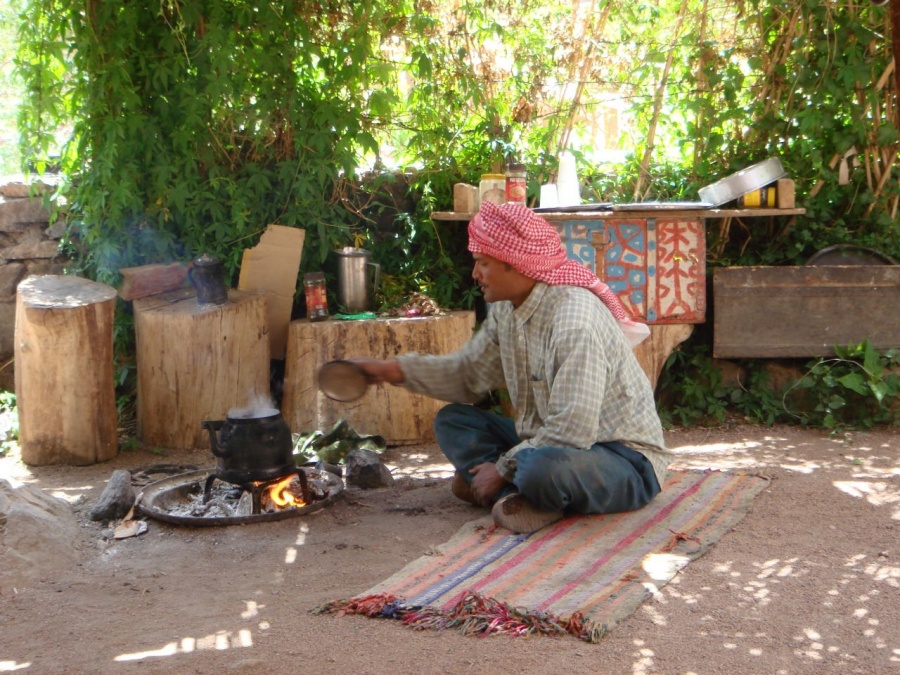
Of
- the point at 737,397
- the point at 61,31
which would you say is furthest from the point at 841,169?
the point at 61,31

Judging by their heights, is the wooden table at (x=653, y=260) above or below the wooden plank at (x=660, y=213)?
below

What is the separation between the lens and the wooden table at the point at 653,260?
6.05 meters

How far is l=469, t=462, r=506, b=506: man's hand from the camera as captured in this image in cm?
421

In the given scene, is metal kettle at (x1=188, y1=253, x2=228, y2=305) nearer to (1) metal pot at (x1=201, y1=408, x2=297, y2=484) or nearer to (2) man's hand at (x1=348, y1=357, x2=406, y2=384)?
(1) metal pot at (x1=201, y1=408, x2=297, y2=484)

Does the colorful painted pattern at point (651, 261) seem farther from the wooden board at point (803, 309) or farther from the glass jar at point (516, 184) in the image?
the glass jar at point (516, 184)

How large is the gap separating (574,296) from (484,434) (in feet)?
2.71

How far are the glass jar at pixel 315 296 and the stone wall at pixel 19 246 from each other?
1.78 meters

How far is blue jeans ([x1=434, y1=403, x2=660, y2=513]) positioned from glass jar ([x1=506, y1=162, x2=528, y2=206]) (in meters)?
1.78

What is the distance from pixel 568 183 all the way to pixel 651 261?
0.73 metres

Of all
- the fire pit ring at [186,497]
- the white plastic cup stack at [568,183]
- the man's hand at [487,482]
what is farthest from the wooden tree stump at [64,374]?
the white plastic cup stack at [568,183]

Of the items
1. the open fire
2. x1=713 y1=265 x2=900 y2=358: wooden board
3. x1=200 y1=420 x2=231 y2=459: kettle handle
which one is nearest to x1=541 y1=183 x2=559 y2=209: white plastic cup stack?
x1=713 y1=265 x2=900 y2=358: wooden board

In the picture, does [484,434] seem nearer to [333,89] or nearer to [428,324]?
[428,324]

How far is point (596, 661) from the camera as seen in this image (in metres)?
2.91

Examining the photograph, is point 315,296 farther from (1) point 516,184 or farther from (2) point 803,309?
(2) point 803,309
